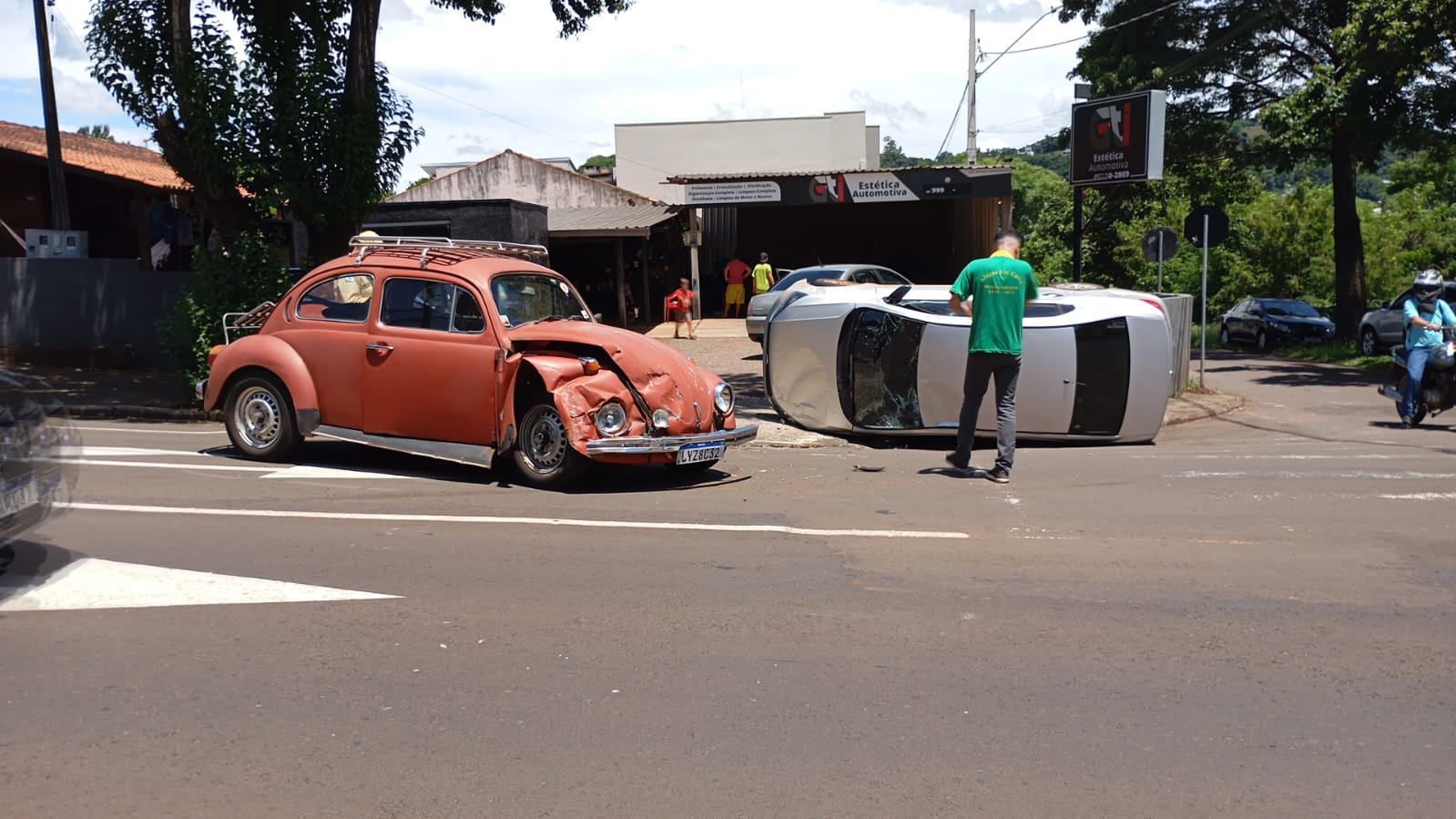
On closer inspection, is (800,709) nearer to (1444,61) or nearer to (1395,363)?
(1395,363)

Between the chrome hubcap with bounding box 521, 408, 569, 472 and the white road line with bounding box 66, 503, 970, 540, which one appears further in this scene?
the chrome hubcap with bounding box 521, 408, 569, 472

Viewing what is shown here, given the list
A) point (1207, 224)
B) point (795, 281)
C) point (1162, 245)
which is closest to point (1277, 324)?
point (795, 281)

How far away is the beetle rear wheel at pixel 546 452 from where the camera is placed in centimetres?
898

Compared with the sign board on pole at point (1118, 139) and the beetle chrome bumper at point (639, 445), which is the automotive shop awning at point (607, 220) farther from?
the beetle chrome bumper at point (639, 445)

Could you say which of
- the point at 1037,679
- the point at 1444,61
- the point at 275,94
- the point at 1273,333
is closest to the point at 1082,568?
the point at 1037,679

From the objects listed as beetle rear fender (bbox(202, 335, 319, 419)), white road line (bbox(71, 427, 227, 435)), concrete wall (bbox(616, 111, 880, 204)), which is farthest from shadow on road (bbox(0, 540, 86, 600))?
concrete wall (bbox(616, 111, 880, 204))

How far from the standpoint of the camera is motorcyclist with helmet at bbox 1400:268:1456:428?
1287 cm

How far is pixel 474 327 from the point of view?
372 inches

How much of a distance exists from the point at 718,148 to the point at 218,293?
37.4 m

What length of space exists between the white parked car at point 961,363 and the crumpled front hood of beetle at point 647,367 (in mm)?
2827

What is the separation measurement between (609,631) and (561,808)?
1.71 metres

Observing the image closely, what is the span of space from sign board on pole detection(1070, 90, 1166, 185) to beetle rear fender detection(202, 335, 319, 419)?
11575 mm

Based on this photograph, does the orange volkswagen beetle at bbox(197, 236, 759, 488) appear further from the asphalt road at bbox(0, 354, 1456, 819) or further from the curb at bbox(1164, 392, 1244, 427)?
the curb at bbox(1164, 392, 1244, 427)

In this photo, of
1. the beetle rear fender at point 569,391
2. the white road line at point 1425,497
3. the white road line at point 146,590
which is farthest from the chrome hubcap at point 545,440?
the white road line at point 1425,497
